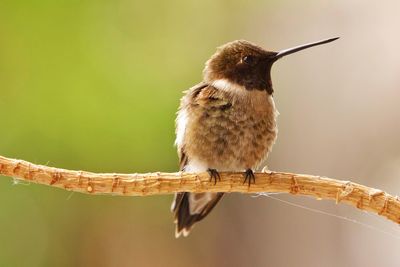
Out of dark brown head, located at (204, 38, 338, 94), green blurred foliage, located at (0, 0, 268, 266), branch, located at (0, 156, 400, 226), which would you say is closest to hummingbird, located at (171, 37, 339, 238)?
dark brown head, located at (204, 38, 338, 94)

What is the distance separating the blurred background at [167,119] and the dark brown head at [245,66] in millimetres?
804

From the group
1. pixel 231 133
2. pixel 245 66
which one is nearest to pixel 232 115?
pixel 231 133

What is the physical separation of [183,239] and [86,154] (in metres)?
0.64

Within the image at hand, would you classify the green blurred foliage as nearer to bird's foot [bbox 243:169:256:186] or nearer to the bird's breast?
the bird's breast

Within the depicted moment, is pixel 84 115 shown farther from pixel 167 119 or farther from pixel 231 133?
pixel 231 133

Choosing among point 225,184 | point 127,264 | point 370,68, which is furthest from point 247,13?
point 225,184

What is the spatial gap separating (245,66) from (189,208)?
0.42 m

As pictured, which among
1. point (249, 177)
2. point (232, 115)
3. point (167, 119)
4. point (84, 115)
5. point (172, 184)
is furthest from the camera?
point (167, 119)

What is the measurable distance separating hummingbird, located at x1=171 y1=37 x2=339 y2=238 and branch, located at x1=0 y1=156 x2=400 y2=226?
0.31 metres

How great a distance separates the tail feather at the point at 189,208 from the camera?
5.25 ft

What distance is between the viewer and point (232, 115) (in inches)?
58.4

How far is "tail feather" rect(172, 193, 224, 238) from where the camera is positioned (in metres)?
1.60

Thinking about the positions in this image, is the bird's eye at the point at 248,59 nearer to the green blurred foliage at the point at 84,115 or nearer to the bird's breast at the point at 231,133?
the bird's breast at the point at 231,133

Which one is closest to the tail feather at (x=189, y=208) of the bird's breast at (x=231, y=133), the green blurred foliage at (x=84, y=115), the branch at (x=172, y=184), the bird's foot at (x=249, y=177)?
the bird's breast at (x=231, y=133)
